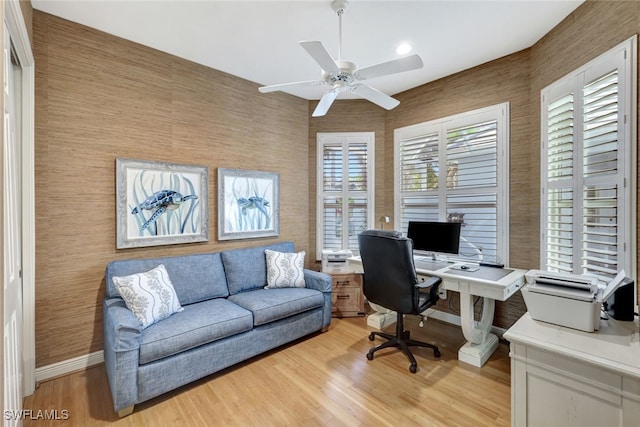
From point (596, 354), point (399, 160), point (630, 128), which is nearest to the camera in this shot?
point (596, 354)

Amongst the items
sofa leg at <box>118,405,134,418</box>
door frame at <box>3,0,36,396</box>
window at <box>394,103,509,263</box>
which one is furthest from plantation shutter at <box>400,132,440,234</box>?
door frame at <box>3,0,36,396</box>

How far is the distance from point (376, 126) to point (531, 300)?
2.98 m

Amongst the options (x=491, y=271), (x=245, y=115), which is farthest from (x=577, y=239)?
(x=245, y=115)

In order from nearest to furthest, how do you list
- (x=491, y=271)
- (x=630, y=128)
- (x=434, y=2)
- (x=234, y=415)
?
(x=630, y=128), (x=234, y=415), (x=434, y=2), (x=491, y=271)

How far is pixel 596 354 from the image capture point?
125 centimetres

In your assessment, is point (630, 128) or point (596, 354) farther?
point (630, 128)

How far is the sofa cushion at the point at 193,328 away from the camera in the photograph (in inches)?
78.8

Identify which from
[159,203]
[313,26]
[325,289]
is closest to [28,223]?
[159,203]

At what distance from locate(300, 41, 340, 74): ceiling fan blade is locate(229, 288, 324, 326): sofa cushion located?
2016 millimetres

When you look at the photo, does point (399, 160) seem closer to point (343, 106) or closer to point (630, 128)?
point (343, 106)

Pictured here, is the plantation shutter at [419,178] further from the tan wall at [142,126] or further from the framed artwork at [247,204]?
the framed artwork at [247,204]

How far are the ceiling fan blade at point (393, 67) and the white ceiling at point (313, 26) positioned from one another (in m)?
0.59

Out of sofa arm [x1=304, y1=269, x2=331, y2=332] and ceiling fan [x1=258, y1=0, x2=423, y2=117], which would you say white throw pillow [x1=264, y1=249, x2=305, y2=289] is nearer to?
sofa arm [x1=304, y1=269, x2=331, y2=332]

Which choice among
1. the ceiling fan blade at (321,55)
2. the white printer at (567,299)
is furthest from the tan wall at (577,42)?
the ceiling fan blade at (321,55)
